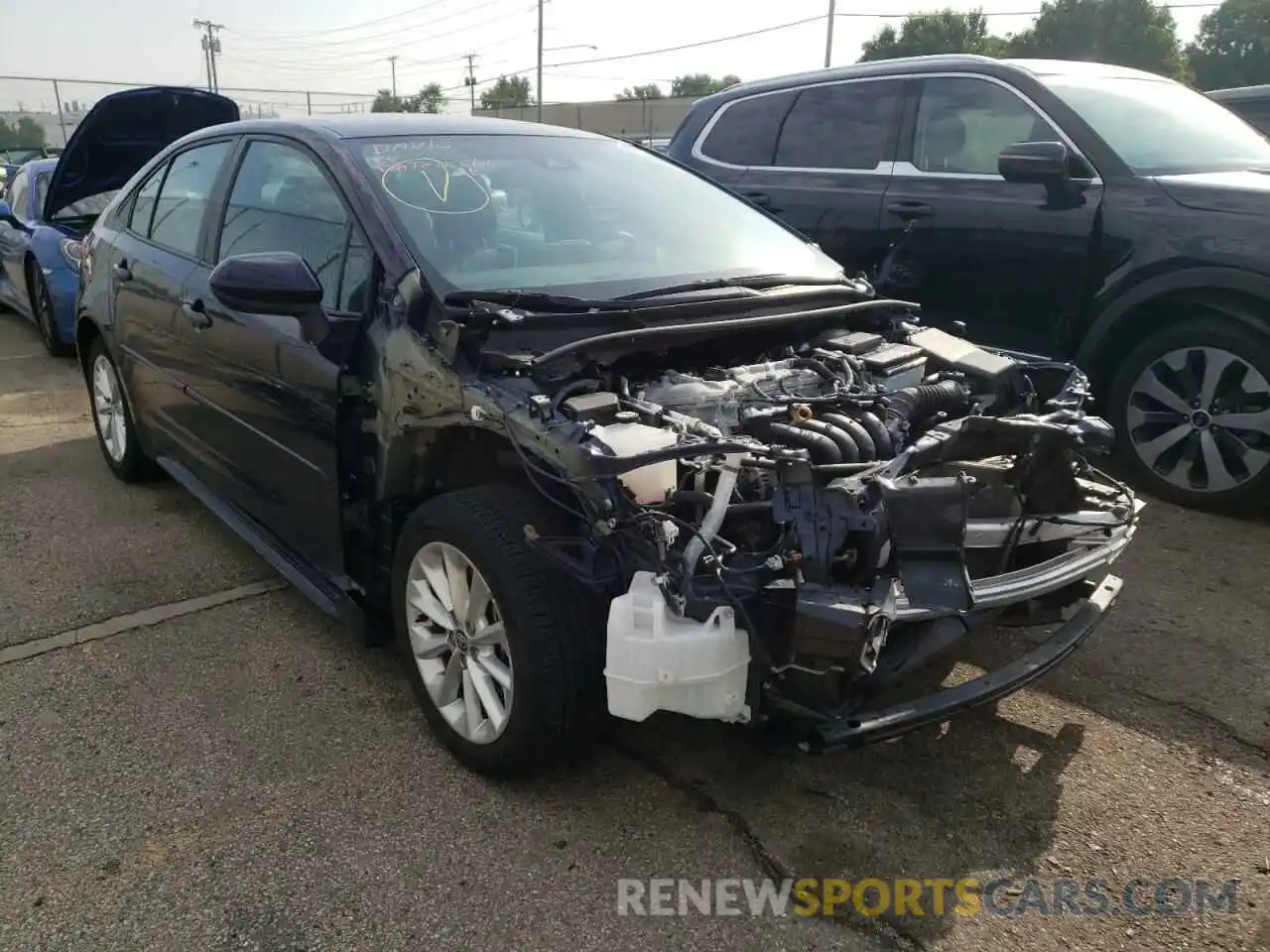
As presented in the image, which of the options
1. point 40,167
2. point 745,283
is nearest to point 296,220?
point 745,283

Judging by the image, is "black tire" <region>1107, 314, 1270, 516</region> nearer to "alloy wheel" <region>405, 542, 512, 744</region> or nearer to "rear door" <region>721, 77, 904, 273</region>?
"rear door" <region>721, 77, 904, 273</region>

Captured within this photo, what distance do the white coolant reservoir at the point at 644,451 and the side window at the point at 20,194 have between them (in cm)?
813

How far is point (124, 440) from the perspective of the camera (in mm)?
4930

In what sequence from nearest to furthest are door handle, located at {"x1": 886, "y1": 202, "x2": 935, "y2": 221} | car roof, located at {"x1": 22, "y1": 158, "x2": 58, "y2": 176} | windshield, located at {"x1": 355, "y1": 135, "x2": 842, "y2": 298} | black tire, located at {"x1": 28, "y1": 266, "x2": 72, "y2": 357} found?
windshield, located at {"x1": 355, "y1": 135, "x2": 842, "y2": 298}
door handle, located at {"x1": 886, "y1": 202, "x2": 935, "y2": 221}
black tire, located at {"x1": 28, "y1": 266, "x2": 72, "y2": 357}
car roof, located at {"x1": 22, "y1": 158, "x2": 58, "y2": 176}

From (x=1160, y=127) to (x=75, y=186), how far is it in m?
6.99

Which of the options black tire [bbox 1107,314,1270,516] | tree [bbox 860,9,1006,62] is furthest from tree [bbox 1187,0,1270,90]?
black tire [bbox 1107,314,1270,516]

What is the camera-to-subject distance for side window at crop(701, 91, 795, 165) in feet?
20.0

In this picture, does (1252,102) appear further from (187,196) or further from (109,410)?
(109,410)

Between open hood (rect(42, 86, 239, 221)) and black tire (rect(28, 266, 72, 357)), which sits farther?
black tire (rect(28, 266, 72, 357))

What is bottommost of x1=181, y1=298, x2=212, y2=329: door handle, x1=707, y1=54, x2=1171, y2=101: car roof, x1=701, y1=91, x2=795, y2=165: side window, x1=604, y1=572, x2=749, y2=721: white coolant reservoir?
x1=604, y1=572, x2=749, y2=721: white coolant reservoir

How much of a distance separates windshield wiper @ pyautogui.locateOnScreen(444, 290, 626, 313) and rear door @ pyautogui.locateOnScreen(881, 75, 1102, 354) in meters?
2.67

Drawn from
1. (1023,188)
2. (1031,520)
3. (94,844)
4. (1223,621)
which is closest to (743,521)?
(1031,520)

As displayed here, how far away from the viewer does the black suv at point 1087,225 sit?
4.38 meters

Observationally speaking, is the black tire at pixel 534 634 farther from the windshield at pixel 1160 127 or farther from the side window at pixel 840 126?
the side window at pixel 840 126
